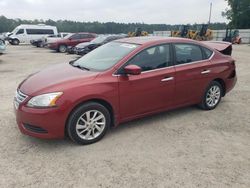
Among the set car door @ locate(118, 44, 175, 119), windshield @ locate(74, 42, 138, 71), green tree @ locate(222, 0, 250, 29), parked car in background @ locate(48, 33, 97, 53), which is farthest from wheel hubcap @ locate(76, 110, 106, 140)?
green tree @ locate(222, 0, 250, 29)

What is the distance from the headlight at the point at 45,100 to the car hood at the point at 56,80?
0.07 meters

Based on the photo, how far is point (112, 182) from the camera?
2971 millimetres

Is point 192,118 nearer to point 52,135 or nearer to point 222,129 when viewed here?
point 222,129

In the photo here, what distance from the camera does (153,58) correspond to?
4.42 meters

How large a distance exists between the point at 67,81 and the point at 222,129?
271cm

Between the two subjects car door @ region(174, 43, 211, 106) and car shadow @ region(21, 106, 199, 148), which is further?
car door @ region(174, 43, 211, 106)

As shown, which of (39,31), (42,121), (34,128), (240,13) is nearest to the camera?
Result: (42,121)

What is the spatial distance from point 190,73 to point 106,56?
158 centimetres

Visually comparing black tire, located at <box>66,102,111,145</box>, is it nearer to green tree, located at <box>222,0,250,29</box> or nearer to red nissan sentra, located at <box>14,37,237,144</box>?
red nissan sentra, located at <box>14,37,237,144</box>

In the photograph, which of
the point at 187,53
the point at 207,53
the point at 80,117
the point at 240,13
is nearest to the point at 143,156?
the point at 80,117

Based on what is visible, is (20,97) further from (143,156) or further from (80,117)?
(143,156)

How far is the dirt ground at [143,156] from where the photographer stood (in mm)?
3006

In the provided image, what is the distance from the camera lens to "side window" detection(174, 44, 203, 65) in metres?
4.71

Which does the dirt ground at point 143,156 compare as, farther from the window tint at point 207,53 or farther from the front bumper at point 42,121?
the window tint at point 207,53
